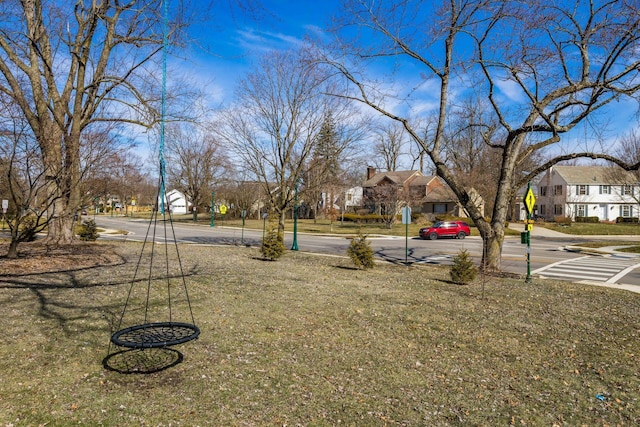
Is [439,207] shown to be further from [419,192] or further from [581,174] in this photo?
[581,174]

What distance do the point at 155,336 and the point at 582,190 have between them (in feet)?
225

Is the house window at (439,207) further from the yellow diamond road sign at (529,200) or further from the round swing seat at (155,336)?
the round swing seat at (155,336)

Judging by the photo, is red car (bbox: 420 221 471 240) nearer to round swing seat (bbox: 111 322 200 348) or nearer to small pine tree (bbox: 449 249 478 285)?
small pine tree (bbox: 449 249 478 285)

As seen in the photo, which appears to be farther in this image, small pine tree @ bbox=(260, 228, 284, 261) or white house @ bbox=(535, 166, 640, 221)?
white house @ bbox=(535, 166, 640, 221)

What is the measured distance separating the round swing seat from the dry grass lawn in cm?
27

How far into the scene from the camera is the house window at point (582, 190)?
207ft

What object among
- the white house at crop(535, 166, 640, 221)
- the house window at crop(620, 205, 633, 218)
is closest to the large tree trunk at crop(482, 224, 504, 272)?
the white house at crop(535, 166, 640, 221)

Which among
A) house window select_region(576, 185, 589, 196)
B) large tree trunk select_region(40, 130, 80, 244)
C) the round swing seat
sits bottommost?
the round swing seat

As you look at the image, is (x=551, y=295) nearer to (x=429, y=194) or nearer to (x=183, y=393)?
(x=183, y=393)

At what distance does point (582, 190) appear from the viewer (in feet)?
207

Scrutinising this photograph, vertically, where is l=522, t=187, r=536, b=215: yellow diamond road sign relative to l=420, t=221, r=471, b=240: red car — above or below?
above

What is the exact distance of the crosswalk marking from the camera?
51.9 ft

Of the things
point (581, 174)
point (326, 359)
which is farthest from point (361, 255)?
point (581, 174)

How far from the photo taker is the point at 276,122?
19984 mm
